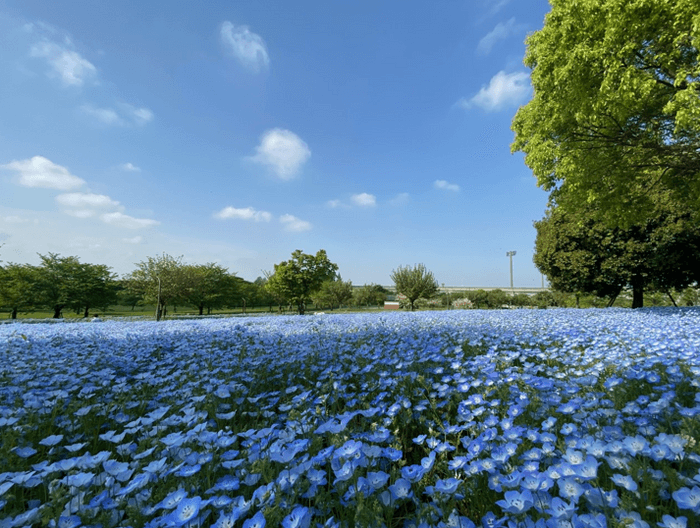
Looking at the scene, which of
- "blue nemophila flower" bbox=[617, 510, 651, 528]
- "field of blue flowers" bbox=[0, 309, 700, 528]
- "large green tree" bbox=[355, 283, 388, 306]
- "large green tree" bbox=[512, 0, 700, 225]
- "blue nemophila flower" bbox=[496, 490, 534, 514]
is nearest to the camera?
"blue nemophila flower" bbox=[617, 510, 651, 528]

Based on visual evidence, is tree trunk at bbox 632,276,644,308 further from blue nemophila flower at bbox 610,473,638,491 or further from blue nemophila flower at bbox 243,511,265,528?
blue nemophila flower at bbox 243,511,265,528

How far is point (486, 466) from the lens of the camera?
1.57 meters

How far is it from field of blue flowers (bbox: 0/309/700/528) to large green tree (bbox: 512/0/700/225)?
5.32m

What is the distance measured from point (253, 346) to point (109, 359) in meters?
2.14

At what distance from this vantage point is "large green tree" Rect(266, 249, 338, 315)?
27953 millimetres

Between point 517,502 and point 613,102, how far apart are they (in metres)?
8.67

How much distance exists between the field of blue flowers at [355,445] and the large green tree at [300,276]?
2309 centimetres

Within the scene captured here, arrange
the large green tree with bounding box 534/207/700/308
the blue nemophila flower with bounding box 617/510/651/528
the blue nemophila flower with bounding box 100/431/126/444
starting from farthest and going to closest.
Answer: the large green tree with bounding box 534/207/700/308, the blue nemophila flower with bounding box 100/431/126/444, the blue nemophila flower with bounding box 617/510/651/528

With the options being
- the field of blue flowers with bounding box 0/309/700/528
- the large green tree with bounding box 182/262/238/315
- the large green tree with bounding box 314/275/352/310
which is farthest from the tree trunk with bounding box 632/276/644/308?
the large green tree with bounding box 314/275/352/310

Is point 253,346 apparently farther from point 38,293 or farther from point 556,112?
point 38,293

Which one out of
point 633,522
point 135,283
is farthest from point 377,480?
point 135,283

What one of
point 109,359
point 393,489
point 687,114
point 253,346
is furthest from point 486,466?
point 687,114

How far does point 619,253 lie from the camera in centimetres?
1711

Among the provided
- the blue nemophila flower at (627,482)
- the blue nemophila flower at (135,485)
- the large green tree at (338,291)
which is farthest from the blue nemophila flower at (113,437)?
the large green tree at (338,291)
